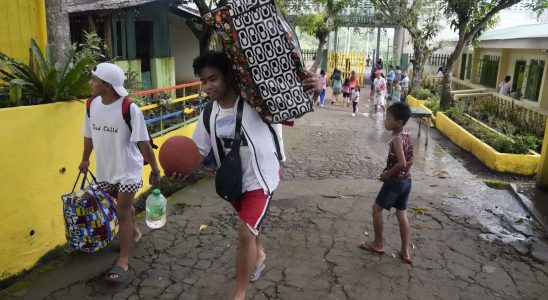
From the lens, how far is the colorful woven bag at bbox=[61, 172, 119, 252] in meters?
3.23

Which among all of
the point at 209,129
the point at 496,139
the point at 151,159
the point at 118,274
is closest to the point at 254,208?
the point at 209,129

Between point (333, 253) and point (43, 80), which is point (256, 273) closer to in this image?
point (333, 253)

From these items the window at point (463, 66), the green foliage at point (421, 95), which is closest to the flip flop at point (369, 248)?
the green foliage at point (421, 95)

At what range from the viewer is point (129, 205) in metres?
3.24

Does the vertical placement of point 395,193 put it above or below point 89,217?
above

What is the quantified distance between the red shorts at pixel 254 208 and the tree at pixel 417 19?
1514 cm

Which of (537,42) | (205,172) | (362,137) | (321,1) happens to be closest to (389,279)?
(205,172)

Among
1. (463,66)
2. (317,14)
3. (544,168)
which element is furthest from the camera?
(463,66)

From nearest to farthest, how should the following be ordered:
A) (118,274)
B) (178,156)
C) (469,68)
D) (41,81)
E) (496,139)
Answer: (178,156)
(118,274)
(41,81)
(496,139)
(469,68)

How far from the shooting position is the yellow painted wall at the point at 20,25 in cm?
433

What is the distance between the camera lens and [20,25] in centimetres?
443

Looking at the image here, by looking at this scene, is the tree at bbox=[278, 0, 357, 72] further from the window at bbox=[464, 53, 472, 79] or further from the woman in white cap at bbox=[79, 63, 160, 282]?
the woman in white cap at bbox=[79, 63, 160, 282]

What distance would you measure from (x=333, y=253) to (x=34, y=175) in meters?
2.61

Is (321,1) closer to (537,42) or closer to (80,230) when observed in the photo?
(537,42)
